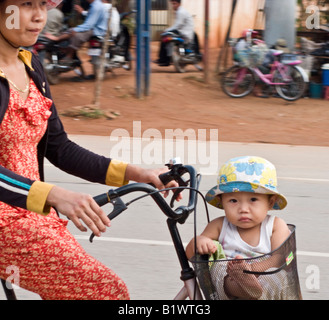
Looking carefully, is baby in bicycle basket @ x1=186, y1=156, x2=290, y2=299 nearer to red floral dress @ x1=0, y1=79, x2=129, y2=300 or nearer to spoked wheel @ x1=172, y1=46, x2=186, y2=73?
red floral dress @ x1=0, y1=79, x2=129, y2=300

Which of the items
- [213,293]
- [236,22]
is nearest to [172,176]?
[213,293]

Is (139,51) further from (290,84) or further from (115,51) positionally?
(290,84)

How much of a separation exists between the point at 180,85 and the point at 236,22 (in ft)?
28.0

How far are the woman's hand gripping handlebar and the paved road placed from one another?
2.03 m

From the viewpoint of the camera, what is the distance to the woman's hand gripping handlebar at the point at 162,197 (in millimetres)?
2227

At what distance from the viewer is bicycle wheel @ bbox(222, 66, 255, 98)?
13.8 meters

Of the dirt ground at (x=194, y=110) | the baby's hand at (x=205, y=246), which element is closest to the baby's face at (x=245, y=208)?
the baby's hand at (x=205, y=246)

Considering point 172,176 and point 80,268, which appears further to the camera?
point 172,176

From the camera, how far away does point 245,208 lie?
258 cm

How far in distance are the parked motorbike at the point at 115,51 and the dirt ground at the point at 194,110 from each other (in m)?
0.29

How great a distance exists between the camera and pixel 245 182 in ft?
8.34
